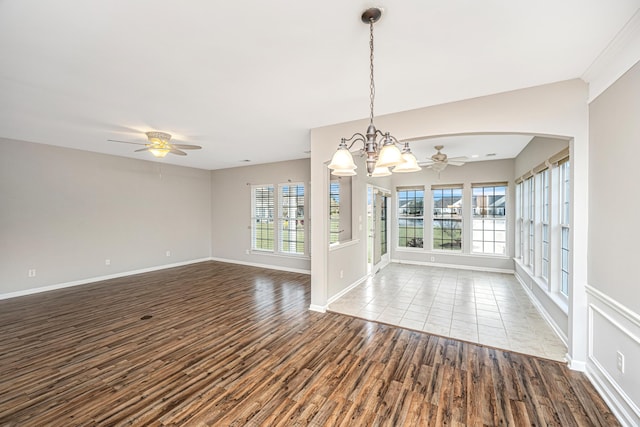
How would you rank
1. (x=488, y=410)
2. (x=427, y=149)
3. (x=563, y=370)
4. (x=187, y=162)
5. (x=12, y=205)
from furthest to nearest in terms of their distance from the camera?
1. (x=187, y=162)
2. (x=427, y=149)
3. (x=12, y=205)
4. (x=563, y=370)
5. (x=488, y=410)

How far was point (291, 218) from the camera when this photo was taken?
672 cm

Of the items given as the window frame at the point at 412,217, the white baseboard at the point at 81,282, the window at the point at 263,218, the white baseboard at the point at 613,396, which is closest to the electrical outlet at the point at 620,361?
the white baseboard at the point at 613,396

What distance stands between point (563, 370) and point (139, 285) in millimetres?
6717

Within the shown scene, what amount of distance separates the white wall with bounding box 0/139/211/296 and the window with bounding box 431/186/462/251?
23.1ft

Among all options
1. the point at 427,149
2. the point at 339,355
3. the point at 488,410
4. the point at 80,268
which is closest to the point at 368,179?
the point at 427,149

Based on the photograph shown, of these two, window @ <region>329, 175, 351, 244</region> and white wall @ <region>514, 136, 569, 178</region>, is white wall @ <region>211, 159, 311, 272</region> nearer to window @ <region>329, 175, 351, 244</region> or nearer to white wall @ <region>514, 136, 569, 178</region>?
window @ <region>329, 175, 351, 244</region>

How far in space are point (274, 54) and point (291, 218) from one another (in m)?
4.93

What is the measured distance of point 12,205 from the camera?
443cm

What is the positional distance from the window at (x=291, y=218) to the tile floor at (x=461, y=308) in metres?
2.21

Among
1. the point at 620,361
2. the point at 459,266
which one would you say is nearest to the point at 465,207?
the point at 459,266

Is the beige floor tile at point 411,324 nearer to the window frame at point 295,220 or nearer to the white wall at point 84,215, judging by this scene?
the window frame at point 295,220

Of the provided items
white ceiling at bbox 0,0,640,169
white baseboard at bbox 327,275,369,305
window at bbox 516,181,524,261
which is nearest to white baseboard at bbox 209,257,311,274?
white baseboard at bbox 327,275,369,305

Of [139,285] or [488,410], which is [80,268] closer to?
[139,285]

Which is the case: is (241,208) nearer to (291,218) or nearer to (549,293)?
(291,218)
